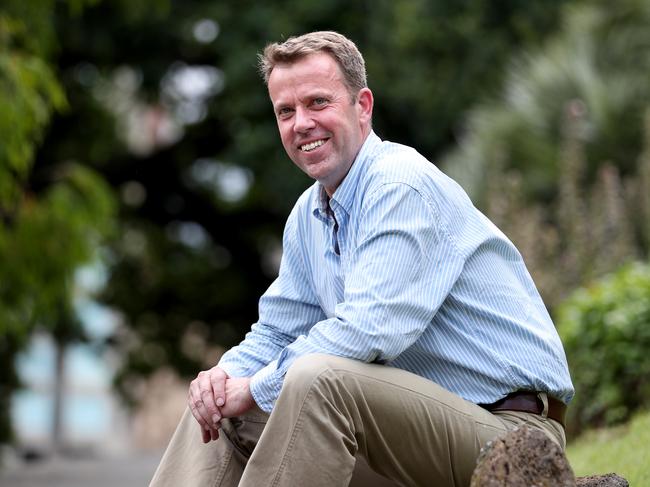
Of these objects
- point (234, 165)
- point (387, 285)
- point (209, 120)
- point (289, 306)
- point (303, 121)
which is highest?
point (303, 121)

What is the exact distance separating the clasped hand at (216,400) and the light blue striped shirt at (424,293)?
0.07 metres

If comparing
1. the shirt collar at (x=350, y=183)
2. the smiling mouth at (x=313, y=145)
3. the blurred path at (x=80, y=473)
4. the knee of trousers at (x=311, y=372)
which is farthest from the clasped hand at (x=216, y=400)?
the blurred path at (x=80, y=473)

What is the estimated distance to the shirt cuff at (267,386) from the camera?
11.2ft

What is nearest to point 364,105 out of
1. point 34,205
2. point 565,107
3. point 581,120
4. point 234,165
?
point 581,120

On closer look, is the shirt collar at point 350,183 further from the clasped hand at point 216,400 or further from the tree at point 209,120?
the tree at point 209,120

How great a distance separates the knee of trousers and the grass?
54.7 inches

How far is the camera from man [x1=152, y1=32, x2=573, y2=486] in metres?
3.17

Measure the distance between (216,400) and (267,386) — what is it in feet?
0.59

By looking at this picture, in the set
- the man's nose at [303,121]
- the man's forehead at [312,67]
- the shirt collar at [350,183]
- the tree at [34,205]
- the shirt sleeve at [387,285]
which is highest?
the man's forehead at [312,67]

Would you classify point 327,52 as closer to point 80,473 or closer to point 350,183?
point 350,183

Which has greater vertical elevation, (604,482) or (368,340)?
(368,340)

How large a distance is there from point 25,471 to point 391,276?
565 inches

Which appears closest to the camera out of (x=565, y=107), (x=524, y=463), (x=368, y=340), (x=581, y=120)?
(x=524, y=463)

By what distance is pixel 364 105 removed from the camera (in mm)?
3818
